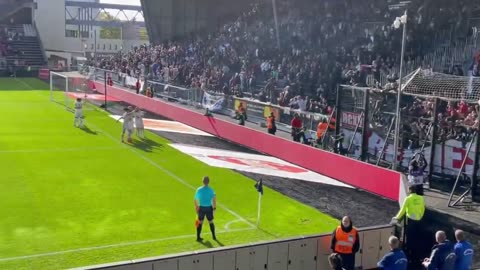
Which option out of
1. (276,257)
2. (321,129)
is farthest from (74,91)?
(276,257)

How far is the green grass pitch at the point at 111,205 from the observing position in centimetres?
1346

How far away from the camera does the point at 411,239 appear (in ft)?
45.5

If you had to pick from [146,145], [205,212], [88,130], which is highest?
[205,212]

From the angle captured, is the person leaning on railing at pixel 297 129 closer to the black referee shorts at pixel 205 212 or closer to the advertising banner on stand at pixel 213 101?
the advertising banner on stand at pixel 213 101

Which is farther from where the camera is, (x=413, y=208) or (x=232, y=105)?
(x=232, y=105)

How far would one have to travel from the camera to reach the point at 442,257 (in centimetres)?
1076

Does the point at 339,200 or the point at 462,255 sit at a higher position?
the point at 462,255

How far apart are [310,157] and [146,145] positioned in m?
7.76

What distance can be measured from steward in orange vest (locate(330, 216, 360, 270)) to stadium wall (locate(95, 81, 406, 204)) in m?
6.93

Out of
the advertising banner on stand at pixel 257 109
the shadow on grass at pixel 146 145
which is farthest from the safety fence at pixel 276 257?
the advertising banner on stand at pixel 257 109

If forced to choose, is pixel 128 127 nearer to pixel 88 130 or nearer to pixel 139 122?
pixel 139 122

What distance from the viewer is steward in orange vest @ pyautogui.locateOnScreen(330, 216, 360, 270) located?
11.2 meters

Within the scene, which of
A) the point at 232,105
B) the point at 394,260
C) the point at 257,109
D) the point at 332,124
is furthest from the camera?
the point at 232,105

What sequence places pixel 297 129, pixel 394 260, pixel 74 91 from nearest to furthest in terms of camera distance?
pixel 394 260, pixel 297 129, pixel 74 91
